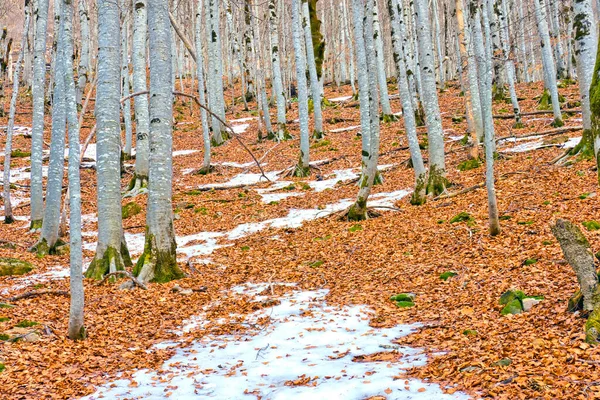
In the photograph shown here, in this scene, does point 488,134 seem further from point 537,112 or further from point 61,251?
point 537,112

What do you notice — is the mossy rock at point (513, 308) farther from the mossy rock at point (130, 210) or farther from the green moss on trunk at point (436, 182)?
the mossy rock at point (130, 210)

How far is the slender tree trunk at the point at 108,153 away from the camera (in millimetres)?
7652

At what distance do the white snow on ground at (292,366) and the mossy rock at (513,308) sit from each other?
0.96 m

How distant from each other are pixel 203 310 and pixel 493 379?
4.18 metres

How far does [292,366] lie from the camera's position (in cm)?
449

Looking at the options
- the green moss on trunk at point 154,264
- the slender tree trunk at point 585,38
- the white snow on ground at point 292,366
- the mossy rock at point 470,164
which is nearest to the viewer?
the white snow on ground at point 292,366

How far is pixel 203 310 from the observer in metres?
6.54

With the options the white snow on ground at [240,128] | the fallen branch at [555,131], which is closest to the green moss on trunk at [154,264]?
the fallen branch at [555,131]

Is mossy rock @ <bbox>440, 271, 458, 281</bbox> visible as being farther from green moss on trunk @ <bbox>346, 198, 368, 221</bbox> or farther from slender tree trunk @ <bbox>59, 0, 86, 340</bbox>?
slender tree trunk @ <bbox>59, 0, 86, 340</bbox>

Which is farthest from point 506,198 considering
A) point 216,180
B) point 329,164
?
point 216,180

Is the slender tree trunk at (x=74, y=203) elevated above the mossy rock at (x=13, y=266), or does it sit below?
above

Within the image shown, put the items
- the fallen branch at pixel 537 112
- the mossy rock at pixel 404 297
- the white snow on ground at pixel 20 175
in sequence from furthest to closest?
the white snow on ground at pixel 20 175 → the fallen branch at pixel 537 112 → the mossy rock at pixel 404 297

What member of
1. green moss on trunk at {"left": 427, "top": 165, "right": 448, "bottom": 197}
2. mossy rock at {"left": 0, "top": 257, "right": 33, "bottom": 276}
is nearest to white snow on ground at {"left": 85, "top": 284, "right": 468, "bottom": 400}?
mossy rock at {"left": 0, "top": 257, "right": 33, "bottom": 276}

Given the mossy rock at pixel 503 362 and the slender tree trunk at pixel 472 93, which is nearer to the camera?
the mossy rock at pixel 503 362
